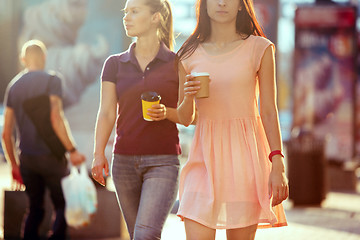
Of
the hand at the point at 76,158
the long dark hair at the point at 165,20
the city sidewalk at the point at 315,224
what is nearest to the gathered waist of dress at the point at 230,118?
the long dark hair at the point at 165,20

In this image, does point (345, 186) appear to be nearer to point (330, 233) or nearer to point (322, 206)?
point (322, 206)

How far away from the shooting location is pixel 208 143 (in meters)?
4.16

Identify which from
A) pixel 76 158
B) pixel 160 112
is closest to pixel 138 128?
pixel 160 112

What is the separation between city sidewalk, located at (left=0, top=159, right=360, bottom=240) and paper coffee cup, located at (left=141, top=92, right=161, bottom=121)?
14.8 ft

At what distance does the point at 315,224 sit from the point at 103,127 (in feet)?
20.3

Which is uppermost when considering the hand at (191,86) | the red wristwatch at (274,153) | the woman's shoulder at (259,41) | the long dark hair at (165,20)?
the long dark hair at (165,20)

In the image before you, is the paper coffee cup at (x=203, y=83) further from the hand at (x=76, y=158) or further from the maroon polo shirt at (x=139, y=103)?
the hand at (x=76, y=158)

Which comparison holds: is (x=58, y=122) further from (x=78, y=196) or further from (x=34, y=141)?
(x=78, y=196)

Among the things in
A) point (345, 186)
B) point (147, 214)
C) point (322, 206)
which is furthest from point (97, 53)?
point (345, 186)

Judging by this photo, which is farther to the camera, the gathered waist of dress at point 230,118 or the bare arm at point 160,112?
the bare arm at point 160,112

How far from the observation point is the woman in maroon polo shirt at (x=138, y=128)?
464cm

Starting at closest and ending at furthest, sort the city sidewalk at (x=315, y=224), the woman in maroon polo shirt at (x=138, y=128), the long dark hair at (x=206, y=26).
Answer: the long dark hair at (x=206, y=26), the woman in maroon polo shirt at (x=138, y=128), the city sidewalk at (x=315, y=224)

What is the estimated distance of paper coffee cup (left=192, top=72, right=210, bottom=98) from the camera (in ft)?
12.8

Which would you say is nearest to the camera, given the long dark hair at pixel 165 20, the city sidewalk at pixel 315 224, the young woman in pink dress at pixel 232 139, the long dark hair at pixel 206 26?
the young woman in pink dress at pixel 232 139
